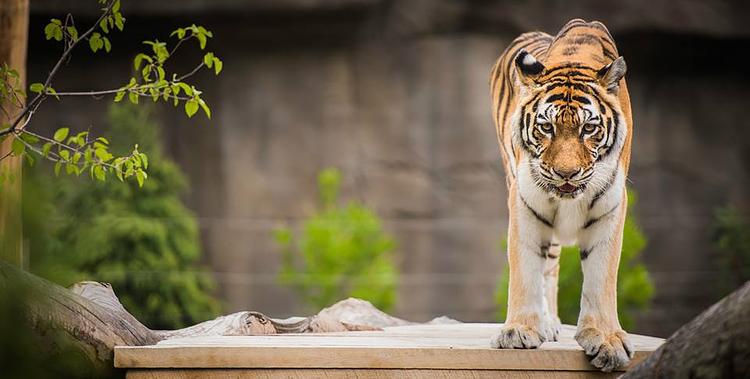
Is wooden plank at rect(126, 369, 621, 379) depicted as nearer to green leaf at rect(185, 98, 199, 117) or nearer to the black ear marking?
green leaf at rect(185, 98, 199, 117)

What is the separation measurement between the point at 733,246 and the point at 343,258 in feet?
13.3

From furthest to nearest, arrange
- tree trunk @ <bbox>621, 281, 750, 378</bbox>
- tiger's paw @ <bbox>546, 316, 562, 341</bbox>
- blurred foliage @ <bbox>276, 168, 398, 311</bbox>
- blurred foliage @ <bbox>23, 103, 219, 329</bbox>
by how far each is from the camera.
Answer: blurred foliage @ <bbox>276, 168, 398, 311</bbox> < blurred foliage @ <bbox>23, 103, 219, 329</bbox> < tiger's paw @ <bbox>546, 316, 562, 341</bbox> < tree trunk @ <bbox>621, 281, 750, 378</bbox>

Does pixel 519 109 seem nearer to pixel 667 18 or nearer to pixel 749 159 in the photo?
pixel 667 18

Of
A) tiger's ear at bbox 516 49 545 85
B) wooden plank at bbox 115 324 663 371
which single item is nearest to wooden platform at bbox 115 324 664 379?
wooden plank at bbox 115 324 663 371

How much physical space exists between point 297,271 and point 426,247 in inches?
53.4

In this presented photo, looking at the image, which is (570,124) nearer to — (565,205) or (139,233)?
(565,205)

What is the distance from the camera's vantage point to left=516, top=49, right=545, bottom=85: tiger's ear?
3652mm

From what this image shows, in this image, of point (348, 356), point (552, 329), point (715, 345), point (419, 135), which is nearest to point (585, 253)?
point (552, 329)

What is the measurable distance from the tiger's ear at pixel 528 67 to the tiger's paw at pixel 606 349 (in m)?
0.92

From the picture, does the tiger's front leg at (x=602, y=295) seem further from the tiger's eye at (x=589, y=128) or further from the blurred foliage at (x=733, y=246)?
the blurred foliage at (x=733, y=246)

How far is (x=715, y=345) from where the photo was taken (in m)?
2.46

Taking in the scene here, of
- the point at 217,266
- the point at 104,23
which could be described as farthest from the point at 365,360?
the point at 217,266

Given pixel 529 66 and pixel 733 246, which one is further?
pixel 733 246

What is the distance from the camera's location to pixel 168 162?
31.7ft
